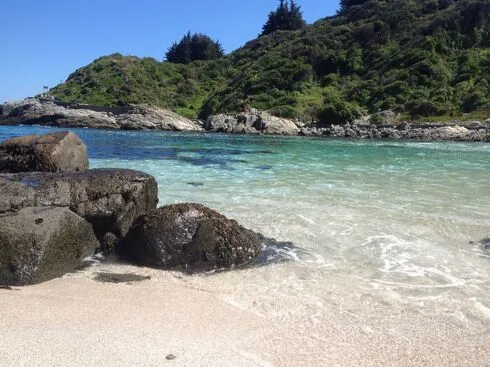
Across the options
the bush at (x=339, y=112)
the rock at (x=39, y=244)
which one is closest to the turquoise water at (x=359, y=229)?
the rock at (x=39, y=244)

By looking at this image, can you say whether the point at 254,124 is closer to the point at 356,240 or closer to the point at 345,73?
the point at 345,73

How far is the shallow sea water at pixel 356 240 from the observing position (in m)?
5.41

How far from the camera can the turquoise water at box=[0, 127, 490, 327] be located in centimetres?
573

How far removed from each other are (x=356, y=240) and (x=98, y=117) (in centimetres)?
6191

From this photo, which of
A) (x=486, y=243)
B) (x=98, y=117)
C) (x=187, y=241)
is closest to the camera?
(x=187, y=241)

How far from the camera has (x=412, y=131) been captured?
48.7 m

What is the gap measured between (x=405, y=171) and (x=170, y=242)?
14555 mm

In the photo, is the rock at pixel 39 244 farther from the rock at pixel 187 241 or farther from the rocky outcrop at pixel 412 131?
the rocky outcrop at pixel 412 131

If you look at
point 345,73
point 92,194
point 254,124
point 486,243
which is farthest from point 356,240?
point 345,73

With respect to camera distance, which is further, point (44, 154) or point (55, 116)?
point (55, 116)

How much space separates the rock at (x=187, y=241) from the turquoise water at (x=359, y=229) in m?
0.42

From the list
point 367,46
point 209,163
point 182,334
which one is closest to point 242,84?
point 367,46

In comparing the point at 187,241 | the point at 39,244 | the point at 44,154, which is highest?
the point at 44,154

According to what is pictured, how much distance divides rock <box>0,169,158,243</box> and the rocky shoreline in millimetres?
42598
